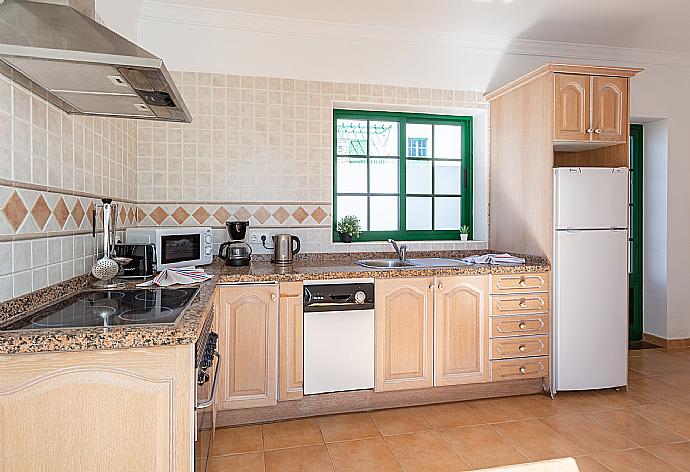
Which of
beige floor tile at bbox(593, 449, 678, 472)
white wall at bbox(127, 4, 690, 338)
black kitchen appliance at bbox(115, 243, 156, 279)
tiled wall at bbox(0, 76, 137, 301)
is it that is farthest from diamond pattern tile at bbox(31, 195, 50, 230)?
beige floor tile at bbox(593, 449, 678, 472)

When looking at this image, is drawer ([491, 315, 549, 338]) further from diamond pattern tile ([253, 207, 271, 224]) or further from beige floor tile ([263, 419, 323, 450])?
diamond pattern tile ([253, 207, 271, 224])

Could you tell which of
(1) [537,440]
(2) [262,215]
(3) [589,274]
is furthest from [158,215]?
(3) [589,274]

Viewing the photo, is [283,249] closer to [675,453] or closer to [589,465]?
[589,465]

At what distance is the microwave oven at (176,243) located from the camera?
111 inches

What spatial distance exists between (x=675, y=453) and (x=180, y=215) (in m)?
3.20

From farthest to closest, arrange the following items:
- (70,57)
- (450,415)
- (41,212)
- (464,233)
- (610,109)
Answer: (464,233) → (610,109) → (450,415) → (41,212) → (70,57)

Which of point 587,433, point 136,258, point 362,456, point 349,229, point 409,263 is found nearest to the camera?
point 362,456

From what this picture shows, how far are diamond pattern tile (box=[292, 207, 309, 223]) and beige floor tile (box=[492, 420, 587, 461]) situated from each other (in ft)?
6.09

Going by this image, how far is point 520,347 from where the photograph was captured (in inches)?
132

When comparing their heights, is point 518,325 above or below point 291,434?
above

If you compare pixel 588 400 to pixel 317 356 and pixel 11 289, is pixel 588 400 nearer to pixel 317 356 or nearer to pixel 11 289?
pixel 317 356

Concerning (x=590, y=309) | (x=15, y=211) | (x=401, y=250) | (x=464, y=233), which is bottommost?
(x=590, y=309)

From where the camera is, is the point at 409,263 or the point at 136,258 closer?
the point at 136,258

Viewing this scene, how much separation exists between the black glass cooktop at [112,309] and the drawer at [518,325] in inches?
78.1
